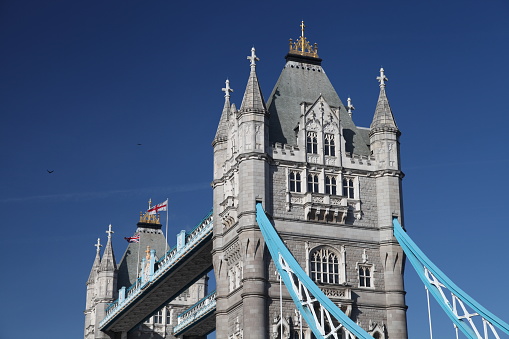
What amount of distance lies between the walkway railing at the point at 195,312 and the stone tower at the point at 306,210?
17.8 meters

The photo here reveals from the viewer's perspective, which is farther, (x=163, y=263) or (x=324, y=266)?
(x=163, y=263)

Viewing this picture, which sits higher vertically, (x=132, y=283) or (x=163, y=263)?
(x=132, y=283)

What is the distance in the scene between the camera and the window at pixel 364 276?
197 feet

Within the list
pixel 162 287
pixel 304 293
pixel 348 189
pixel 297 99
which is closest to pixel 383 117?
pixel 348 189

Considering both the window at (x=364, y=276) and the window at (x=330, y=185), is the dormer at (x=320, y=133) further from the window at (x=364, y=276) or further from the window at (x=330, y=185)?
the window at (x=364, y=276)

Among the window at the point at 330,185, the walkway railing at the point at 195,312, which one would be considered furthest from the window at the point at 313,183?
the walkway railing at the point at 195,312

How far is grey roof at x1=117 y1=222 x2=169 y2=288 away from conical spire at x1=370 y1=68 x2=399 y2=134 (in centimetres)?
3597

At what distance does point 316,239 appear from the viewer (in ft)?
196

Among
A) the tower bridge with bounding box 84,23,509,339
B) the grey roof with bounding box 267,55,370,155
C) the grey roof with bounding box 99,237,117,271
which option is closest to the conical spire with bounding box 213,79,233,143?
the tower bridge with bounding box 84,23,509,339

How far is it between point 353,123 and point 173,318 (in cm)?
3471

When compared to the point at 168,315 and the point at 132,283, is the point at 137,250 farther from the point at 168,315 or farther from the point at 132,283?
the point at 168,315

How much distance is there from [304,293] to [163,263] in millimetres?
20161

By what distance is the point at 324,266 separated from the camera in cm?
5969

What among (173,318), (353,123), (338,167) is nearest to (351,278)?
(338,167)
